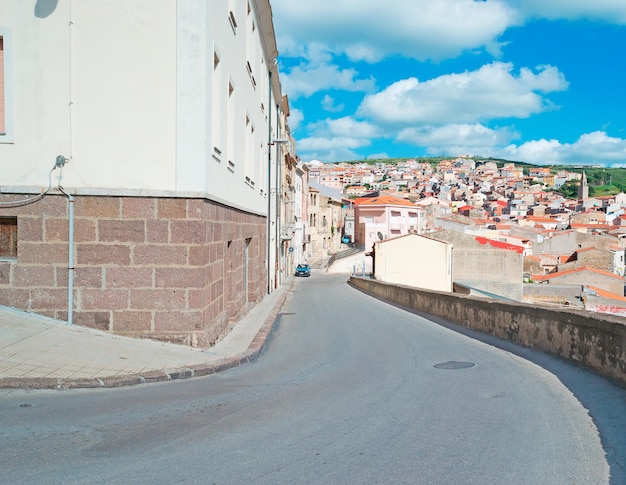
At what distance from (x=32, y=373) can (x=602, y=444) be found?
6253 mm

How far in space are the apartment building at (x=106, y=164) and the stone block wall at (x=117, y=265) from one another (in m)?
0.02

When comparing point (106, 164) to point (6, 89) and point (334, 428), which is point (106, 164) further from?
point (334, 428)

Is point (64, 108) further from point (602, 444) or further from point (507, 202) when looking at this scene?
point (507, 202)

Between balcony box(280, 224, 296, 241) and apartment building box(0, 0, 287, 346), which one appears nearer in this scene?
apartment building box(0, 0, 287, 346)

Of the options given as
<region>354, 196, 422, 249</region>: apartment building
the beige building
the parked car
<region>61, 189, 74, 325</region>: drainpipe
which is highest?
<region>354, 196, 422, 249</region>: apartment building

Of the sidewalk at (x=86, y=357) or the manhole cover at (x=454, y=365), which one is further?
the manhole cover at (x=454, y=365)

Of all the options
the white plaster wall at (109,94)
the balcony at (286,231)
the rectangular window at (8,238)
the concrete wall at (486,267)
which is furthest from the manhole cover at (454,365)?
the concrete wall at (486,267)

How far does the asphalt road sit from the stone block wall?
1.68 meters

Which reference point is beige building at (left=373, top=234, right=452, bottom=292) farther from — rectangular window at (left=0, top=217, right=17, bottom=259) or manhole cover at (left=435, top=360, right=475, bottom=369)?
rectangular window at (left=0, top=217, right=17, bottom=259)

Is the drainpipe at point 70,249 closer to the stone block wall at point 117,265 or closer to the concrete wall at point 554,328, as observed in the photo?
the stone block wall at point 117,265

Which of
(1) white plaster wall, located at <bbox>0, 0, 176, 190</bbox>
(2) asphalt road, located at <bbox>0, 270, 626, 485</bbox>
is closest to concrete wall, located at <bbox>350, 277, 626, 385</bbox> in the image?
(2) asphalt road, located at <bbox>0, 270, 626, 485</bbox>

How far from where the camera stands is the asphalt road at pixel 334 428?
4.40 metres

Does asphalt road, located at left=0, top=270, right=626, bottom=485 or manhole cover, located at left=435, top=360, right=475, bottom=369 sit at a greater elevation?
asphalt road, located at left=0, top=270, right=626, bottom=485

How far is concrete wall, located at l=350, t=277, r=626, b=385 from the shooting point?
714cm
